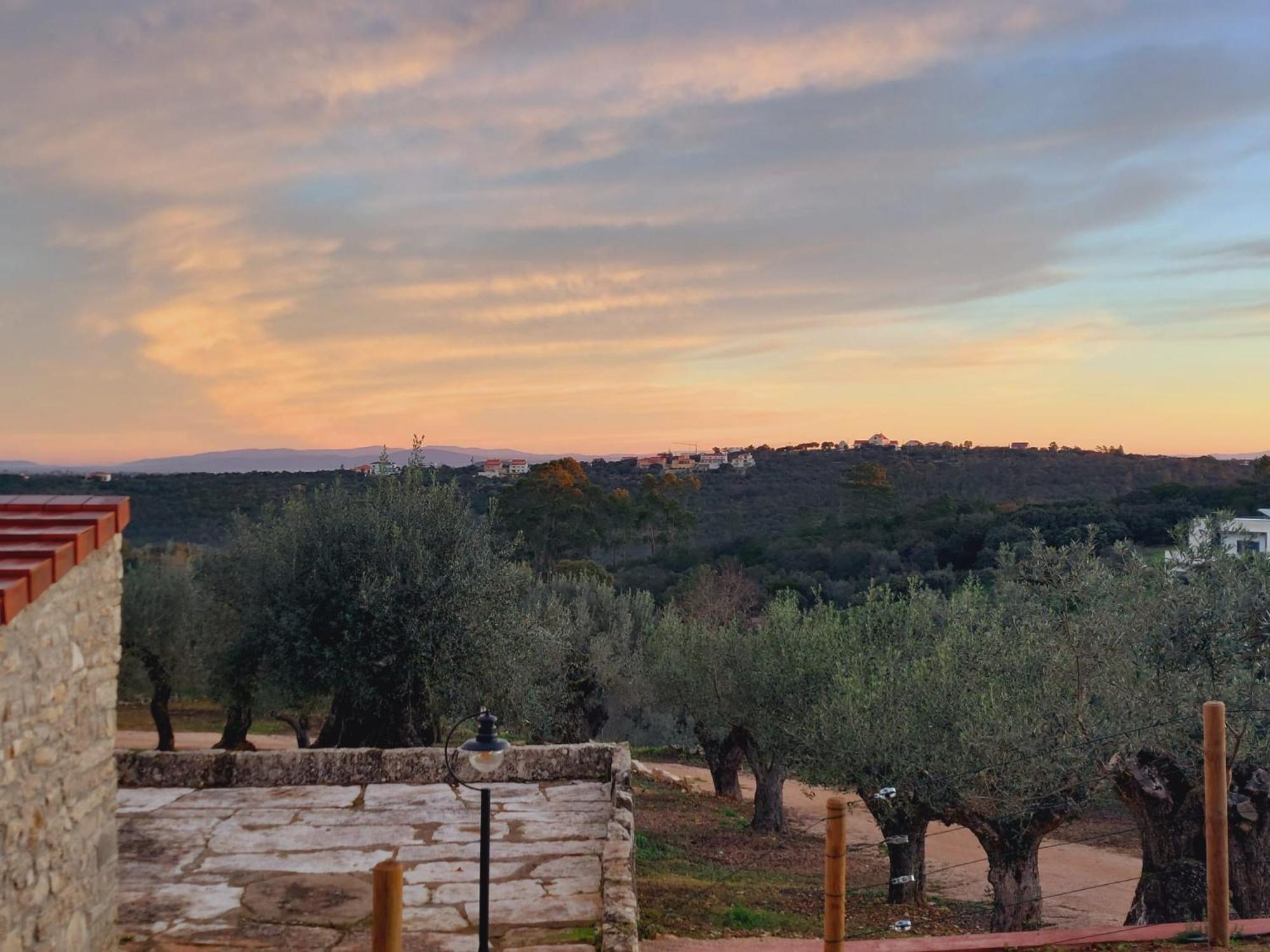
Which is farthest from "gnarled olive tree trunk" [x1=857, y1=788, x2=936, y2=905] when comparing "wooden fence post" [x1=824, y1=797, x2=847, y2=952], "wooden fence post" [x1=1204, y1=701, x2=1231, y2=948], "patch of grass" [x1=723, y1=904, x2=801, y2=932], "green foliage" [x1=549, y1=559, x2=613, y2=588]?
"green foliage" [x1=549, y1=559, x2=613, y2=588]

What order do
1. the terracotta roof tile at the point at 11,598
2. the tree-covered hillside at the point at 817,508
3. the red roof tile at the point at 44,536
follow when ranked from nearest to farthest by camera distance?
the terracotta roof tile at the point at 11,598 → the red roof tile at the point at 44,536 → the tree-covered hillside at the point at 817,508

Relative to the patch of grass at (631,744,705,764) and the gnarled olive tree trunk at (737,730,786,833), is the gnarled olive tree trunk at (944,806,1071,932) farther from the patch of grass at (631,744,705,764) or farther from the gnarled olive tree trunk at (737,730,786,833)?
the patch of grass at (631,744,705,764)

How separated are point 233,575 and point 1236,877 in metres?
14.4

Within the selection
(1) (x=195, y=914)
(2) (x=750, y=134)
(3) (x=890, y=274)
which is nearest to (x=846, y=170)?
(2) (x=750, y=134)

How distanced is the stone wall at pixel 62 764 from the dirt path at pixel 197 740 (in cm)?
2085

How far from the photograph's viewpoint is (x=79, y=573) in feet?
15.3

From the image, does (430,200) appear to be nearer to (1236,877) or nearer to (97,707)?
(97,707)

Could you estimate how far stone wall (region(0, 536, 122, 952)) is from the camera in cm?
406

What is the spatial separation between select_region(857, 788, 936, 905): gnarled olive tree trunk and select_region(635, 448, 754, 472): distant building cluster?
196 ft

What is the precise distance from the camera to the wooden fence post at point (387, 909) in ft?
11.1

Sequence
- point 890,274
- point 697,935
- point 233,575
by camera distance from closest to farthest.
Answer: point 697,935
point 233,575
point 890,274

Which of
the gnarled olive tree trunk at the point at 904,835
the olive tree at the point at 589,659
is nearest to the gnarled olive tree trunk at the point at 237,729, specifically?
the olive tree at the point at 589,659

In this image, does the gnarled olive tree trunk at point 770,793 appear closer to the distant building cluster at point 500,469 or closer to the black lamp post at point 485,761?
the black lamp post at point 485,761

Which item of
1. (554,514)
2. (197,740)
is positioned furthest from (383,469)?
(554,514)
